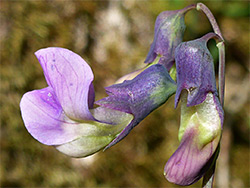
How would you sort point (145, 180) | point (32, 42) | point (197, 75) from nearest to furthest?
point (197, 75), point (145, 180), point (32, 42)

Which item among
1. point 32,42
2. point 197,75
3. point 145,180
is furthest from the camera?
point 32,42

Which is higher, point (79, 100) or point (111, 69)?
point (79, 100)

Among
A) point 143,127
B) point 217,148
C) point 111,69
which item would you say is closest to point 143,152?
point 143,127

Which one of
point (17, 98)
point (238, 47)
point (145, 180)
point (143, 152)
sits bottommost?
point (145, 180)

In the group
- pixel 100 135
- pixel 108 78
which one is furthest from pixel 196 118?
pixel 108 78

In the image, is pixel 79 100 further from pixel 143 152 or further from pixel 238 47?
pixel 238 47

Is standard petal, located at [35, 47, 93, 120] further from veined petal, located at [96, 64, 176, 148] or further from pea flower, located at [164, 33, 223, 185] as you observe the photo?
pea flower, located at [164, 33, 223, 185]

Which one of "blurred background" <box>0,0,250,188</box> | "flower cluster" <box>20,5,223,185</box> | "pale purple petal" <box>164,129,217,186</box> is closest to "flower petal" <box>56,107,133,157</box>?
"flower cluster" <box>20,5,223,185</box>

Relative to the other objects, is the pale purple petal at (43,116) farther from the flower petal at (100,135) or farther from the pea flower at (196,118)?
the pea flower at (196,118)
